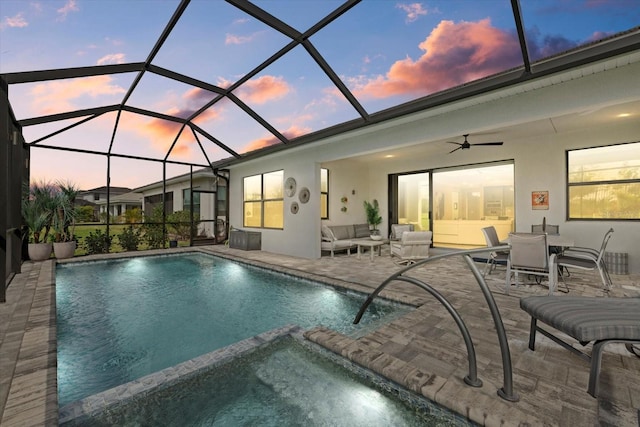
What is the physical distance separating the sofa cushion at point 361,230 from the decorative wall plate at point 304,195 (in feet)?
7.49

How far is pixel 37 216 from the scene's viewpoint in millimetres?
6707

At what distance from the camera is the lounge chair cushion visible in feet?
5.76

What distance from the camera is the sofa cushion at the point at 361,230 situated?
31.0 feet

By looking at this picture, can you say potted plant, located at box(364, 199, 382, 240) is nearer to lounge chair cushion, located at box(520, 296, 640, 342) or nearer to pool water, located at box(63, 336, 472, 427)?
lounge chair cushion, located at box(520, 296, 640, 342)

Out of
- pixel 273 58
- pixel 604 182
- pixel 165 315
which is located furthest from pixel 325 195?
pixel 604 182

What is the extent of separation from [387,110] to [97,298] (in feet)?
20.2

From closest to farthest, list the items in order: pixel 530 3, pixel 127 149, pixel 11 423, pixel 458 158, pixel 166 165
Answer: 1. pixel 11 423
2. pixel 530 3
3. pixel 458 158
4. pixel 127 149
5. pixel 166 165

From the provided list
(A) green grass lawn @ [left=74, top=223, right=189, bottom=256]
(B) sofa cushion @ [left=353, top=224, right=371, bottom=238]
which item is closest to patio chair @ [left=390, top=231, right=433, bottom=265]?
(B) sofa cushion @ [left=353, top=224, right=371, bottom=238]

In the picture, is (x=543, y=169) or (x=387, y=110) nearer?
(x=387, y=110)

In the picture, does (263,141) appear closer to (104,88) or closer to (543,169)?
(104,88)

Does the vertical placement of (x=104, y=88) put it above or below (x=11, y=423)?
above

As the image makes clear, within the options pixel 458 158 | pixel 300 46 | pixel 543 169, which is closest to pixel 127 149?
pixel 300 46

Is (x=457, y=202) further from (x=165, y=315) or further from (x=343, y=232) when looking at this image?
(x=165, y=315)

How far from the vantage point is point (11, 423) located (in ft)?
5.07
